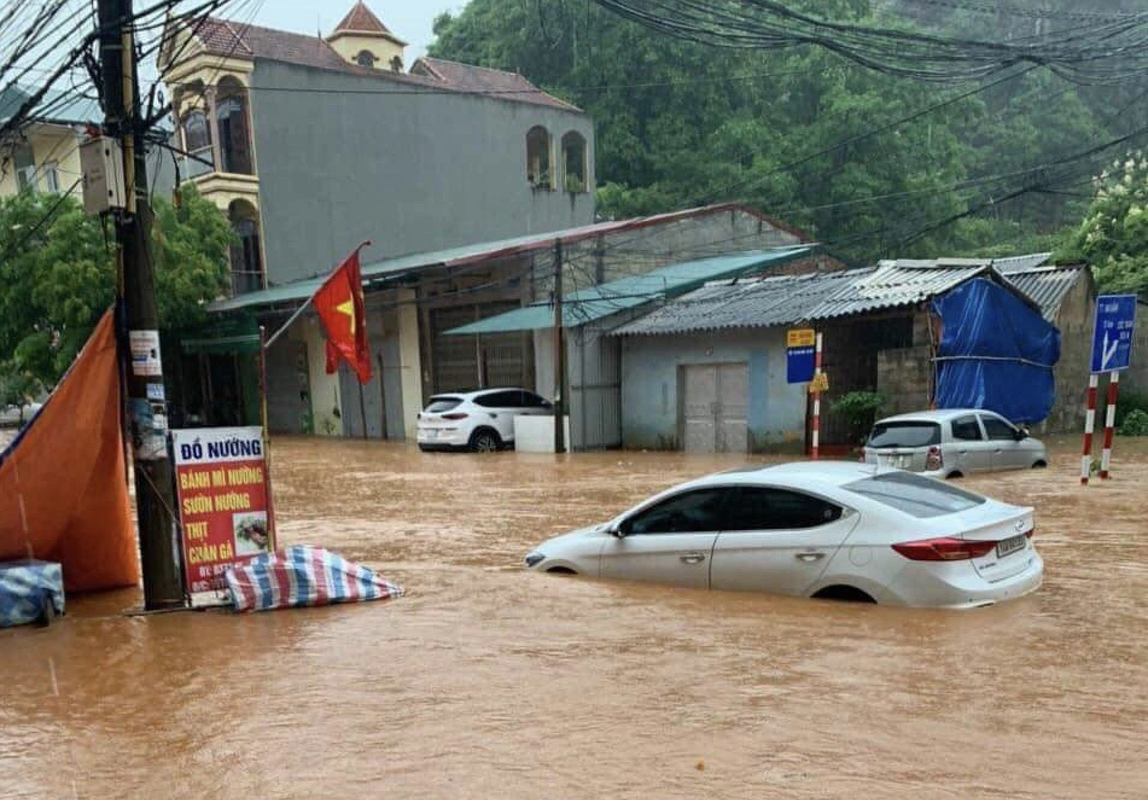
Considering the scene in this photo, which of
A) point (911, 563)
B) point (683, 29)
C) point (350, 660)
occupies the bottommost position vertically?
point (350, 660)

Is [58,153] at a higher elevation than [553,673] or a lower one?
higher

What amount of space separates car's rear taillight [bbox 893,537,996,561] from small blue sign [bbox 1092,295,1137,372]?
7.58 m

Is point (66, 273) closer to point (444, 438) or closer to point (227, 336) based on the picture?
point (227, 336)

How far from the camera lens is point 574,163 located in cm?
3569

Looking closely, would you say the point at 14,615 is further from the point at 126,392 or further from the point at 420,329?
the point at 420,329

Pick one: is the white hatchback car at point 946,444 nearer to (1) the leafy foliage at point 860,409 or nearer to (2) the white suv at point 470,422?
(1) the leafy foliage at point 860,409

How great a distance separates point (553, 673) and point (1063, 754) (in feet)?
8.56

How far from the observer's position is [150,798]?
11.9 feet

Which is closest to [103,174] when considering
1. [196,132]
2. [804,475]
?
[804,475]

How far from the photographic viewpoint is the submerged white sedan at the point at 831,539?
19.1 ft

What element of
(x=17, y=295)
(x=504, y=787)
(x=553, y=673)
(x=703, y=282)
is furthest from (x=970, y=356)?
(x=17, y=295)

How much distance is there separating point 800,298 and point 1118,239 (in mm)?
11007

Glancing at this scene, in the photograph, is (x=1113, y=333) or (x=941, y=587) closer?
(x=941, y=587)

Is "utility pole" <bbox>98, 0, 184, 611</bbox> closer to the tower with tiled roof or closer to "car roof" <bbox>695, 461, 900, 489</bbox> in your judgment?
"car roof" <bbox>695, 461, 900, 489</bbox>
